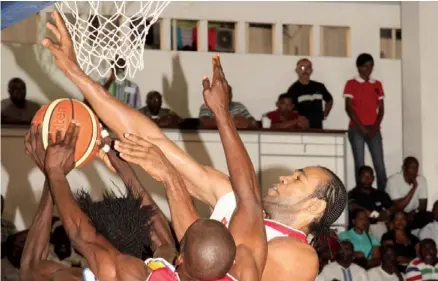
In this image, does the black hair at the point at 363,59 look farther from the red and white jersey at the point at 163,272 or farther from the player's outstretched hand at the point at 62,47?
the red and white jersey at the point at 163,272

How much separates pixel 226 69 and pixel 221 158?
5.77ft

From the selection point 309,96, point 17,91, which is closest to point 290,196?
point 17,91

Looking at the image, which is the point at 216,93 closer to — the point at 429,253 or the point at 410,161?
the point at 429,253

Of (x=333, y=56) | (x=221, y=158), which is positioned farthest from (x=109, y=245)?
(x=333, y=56)

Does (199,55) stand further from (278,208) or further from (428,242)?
(278,208)

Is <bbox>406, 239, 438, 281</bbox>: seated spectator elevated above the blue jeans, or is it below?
below

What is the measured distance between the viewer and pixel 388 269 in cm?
942

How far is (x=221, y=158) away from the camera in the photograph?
32.6ft

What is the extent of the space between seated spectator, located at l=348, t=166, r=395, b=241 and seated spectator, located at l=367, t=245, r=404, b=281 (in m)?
0.76

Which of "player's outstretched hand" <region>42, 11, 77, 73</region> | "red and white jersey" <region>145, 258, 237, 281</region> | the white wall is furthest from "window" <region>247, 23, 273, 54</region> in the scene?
"red and white jersey" <region>145, 258, 237, 281</region>

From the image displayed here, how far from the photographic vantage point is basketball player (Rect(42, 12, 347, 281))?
4332 mm

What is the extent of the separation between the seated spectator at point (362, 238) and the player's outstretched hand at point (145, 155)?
554 centimetres

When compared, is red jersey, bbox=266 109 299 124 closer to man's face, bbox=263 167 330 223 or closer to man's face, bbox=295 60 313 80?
man's face, bbox=295 60 313 80

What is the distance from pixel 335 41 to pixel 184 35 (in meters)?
1.75
